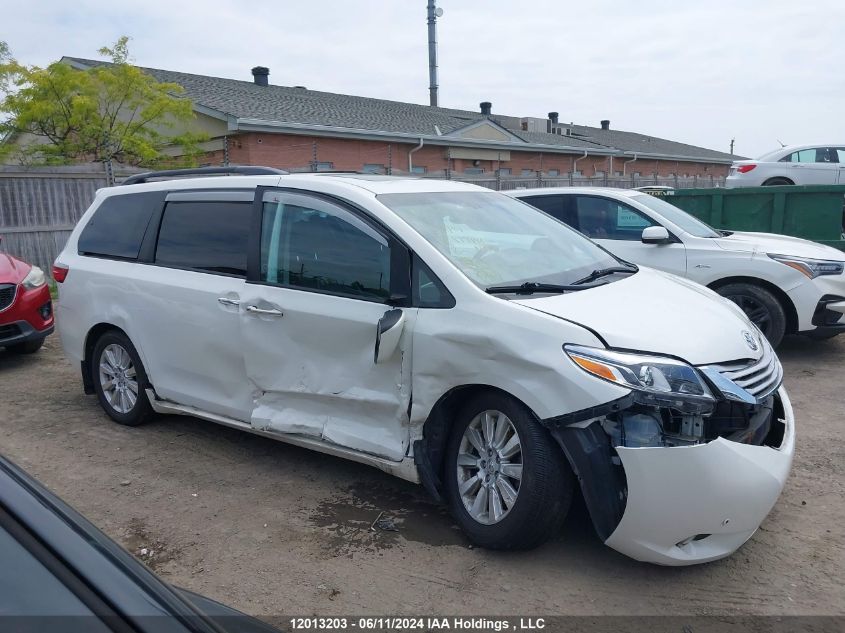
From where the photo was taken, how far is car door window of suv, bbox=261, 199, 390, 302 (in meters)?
4.02

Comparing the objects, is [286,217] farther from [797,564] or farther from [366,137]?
[366,137]

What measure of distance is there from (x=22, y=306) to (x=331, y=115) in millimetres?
15608

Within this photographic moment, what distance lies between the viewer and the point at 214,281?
4.72m

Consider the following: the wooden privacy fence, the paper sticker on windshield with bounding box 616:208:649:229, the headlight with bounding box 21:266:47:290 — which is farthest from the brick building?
the paper sticker on windshield with bounding box 616:208:649:229

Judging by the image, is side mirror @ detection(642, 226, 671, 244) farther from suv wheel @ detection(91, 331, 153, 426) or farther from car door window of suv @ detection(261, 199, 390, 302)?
suv wheel @ detection(91, 331, 153, 426)

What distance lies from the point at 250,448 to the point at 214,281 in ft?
3.90

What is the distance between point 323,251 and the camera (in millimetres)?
4266

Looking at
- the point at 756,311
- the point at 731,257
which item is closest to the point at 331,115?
the point at 731,257

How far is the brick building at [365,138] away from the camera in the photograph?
18578mm

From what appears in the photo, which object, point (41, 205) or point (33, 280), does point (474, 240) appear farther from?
point (41, 205)

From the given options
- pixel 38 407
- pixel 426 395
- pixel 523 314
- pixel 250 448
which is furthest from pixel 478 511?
pixel 38 407

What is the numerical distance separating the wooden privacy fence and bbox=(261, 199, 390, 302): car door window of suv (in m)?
9.50

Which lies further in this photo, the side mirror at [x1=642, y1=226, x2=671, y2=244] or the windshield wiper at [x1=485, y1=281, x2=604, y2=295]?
the side mirror at [x1=642, y1=226, x2=671, y2=244]

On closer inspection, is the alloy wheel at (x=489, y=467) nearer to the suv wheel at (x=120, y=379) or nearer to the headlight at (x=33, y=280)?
the suv wheel at (x=120, y=379)
